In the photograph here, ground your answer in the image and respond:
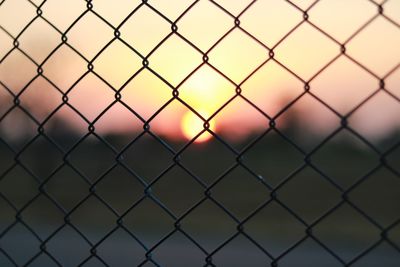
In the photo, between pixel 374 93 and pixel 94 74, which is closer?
pixel 374 93

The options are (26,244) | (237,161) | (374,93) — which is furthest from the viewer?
(26,244)

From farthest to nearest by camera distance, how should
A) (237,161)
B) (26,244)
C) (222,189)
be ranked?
(222,189)
(26,244)
(237,161)

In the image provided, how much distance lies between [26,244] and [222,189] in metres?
3.56

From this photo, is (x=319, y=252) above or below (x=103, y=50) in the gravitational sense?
above

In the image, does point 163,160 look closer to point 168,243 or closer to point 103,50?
point 168,243

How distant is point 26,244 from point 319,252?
441 centimetres

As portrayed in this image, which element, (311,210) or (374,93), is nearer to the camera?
(374,93)

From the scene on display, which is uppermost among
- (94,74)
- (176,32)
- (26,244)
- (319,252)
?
(319,252)

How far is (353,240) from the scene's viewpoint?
8945mm

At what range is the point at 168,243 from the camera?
9.68 metres

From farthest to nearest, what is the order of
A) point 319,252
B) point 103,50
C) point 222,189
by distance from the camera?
point 222,189 → point 319,252 → point 103,50

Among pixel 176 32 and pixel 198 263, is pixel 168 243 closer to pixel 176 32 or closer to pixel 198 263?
pixel 198 263

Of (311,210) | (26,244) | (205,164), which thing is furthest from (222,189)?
(26,244)

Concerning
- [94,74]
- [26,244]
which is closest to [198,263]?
[26,244]
